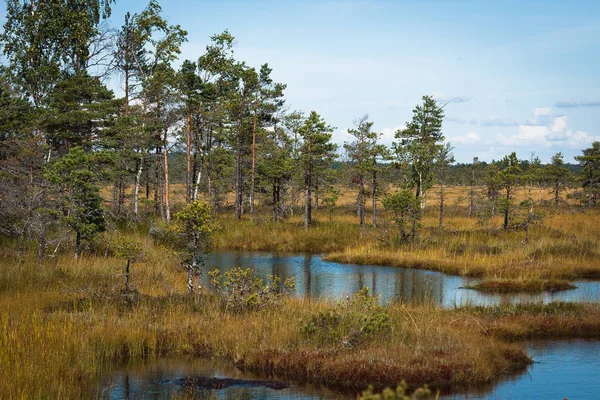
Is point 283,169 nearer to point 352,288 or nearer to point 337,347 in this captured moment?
point 352,288

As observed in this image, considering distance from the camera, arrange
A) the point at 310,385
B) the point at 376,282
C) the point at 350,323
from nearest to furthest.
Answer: the point at 310,385, the point at 350,323, the point at 376,282

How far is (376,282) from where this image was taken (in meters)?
22.1

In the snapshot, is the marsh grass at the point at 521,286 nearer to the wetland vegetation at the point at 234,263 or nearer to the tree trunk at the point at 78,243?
the wetland vegetation at the point at 234,263

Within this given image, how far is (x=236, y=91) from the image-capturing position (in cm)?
4188

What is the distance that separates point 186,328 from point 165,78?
24.5 meters

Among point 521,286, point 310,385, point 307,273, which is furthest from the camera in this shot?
point 307,273

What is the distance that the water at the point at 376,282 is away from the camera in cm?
1822

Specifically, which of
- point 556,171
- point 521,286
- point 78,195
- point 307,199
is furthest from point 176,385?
point 556,171

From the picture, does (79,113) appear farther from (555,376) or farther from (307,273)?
(555,376)

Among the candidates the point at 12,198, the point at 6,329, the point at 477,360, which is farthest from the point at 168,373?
the point at 12,198

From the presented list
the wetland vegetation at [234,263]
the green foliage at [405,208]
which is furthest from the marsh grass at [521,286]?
the green foliage at [405,208]

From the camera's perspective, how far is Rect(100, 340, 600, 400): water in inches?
386

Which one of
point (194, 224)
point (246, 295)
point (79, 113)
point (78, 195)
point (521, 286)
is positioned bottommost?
point (521, 286)

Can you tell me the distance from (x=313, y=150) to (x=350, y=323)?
2519 cm
